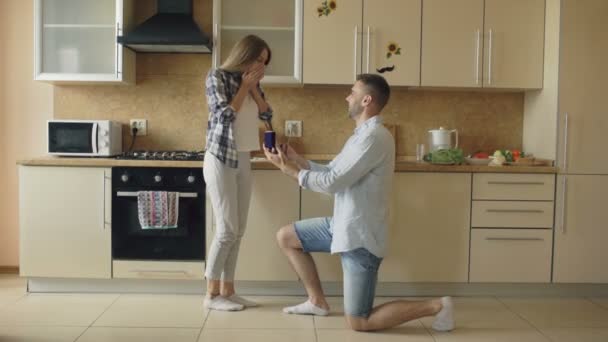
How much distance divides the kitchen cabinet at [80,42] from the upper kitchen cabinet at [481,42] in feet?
6.21

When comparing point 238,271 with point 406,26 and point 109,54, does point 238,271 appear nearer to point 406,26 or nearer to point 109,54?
point 109,54

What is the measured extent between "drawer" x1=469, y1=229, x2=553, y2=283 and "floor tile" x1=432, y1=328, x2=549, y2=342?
1.85ft

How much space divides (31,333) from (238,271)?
3.67ft

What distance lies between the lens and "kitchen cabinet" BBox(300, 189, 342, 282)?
3.34m

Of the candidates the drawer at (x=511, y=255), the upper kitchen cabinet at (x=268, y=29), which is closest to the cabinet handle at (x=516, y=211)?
the drawer at (x=511, y=255)

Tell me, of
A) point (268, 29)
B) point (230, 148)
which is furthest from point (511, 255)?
point (268, 29)

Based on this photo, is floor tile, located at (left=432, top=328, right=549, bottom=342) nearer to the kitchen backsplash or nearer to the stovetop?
the kitchen backsplash

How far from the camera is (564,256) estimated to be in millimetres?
3432

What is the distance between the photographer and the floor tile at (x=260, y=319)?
2.83 m

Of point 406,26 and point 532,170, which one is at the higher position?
point 406,26

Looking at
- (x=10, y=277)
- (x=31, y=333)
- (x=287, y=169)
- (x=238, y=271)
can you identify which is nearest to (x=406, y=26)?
(x=287, y=169)

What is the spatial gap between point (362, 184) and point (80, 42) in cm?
204

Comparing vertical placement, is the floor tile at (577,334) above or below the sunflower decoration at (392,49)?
below

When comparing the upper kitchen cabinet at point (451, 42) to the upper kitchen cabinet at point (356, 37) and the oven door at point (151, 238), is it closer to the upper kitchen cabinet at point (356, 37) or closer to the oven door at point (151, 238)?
the upper kitchen cabinet at point (356, 37)
